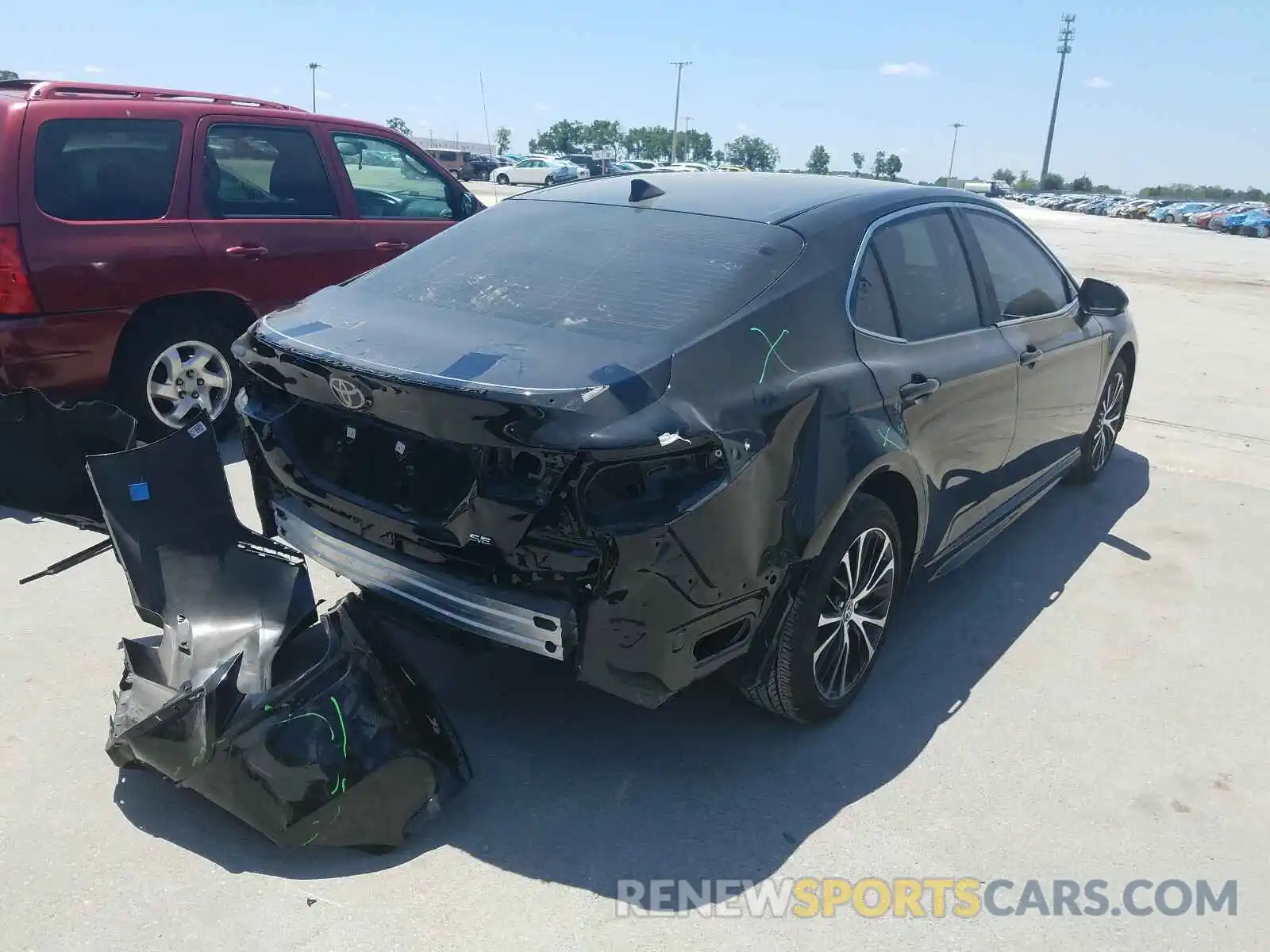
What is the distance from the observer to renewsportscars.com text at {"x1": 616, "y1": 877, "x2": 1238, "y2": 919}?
255cm

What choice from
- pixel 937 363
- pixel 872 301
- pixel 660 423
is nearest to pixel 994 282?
pixel 937 363

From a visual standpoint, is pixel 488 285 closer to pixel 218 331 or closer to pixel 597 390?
pixel 597 390

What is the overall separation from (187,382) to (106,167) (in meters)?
1.22

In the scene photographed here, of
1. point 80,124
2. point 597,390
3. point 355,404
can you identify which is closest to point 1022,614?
point 597,390

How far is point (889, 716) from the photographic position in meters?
3.43

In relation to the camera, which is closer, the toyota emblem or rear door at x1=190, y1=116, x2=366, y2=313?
the toyota emblem

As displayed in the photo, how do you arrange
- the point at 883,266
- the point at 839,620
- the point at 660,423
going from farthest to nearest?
the point at 883,266 → the point at 839,620 → the point at 660,423

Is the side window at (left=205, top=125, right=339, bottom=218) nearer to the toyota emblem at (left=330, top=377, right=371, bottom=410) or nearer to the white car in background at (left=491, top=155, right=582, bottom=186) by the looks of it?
the toyota emblem at (left=330, top=377, right=371, bottom=410)

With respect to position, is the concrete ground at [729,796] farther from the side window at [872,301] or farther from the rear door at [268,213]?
the rear door at [268,213]

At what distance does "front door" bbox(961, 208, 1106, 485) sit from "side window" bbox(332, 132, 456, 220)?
13.6 ft

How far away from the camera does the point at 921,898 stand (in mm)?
2617

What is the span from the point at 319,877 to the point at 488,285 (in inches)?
72.9

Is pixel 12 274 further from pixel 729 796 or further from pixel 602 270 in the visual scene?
pixel 729 796

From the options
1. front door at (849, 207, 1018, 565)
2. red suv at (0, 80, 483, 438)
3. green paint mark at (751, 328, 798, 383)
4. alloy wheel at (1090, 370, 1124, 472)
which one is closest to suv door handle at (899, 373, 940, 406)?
front door at (849, 207, 1018, 565)
